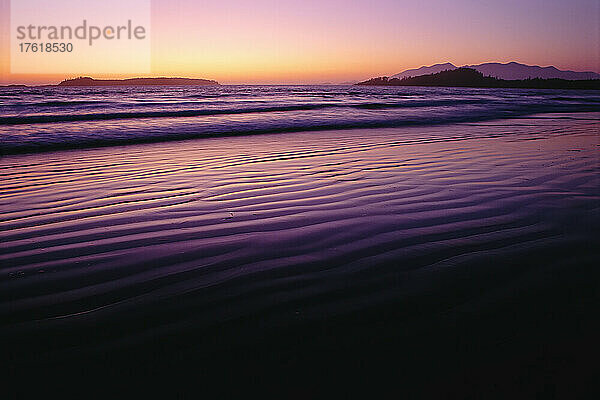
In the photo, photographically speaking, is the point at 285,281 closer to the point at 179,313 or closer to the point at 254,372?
the point at 179,313

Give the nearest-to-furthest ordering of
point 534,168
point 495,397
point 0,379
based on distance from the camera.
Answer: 1. point 495,397
2. point 0,379
3. point 534,168

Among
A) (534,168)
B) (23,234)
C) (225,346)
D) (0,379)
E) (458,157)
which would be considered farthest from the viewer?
(458,157)

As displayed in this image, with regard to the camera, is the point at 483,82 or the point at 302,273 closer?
the point at 302,273

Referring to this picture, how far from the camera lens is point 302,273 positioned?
7.09 feet

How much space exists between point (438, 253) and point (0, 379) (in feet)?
6.67

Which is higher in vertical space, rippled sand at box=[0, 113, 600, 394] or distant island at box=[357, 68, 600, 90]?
distant island at box=[357, 68, 600, 90]

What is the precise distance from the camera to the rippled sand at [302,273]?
1496mm

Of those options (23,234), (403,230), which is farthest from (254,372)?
(23,234)

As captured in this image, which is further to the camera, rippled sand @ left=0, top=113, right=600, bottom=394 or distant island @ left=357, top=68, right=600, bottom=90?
distant island @ left=357, top=68, right=600, bottom=90

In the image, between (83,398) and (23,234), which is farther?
(23,234)

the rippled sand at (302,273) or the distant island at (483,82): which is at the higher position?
the distant island at (483,82)

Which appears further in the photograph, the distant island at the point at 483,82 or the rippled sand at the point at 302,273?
the distant island at the point at 483,82

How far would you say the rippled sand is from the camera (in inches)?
58.9

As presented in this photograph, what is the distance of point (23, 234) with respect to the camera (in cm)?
278
